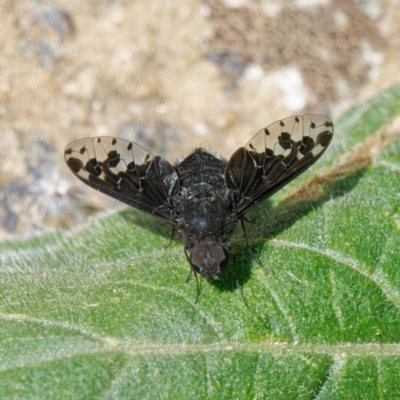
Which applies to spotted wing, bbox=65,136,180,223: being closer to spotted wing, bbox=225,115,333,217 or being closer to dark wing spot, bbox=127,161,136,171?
dark wing spot, bbox=127,161,136,171

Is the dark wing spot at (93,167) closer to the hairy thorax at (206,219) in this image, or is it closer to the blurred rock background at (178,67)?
the hairy thorax at (206,219)

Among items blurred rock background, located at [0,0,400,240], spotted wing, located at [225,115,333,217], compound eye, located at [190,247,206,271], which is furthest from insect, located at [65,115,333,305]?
blurred rock background, located at [0,0,400,240]

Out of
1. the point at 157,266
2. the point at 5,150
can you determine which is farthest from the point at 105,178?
the point at 5,150

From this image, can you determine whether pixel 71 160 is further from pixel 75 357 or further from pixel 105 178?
pixel 75 357

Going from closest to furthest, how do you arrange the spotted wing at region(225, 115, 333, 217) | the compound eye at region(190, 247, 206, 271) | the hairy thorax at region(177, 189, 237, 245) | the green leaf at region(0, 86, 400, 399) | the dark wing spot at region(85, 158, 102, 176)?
the green leaf at region(0, 86, 400, 399), the compound eye at region(190, 247, 206, 271), the hairy thorax at region(177, 189, 237, 245), the spotted wing at region(225, 115, 333, 217), the dark wing spot at region(85, 158, 102, 176)

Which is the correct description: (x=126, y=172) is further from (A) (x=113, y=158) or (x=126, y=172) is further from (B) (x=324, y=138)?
(B) (x=324, y=138)

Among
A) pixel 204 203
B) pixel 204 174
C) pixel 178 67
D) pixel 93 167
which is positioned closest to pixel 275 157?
pixel 204 174

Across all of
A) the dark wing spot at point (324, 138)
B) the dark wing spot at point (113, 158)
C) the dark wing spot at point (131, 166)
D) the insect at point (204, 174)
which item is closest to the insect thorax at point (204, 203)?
the insect at point (204, 174)
